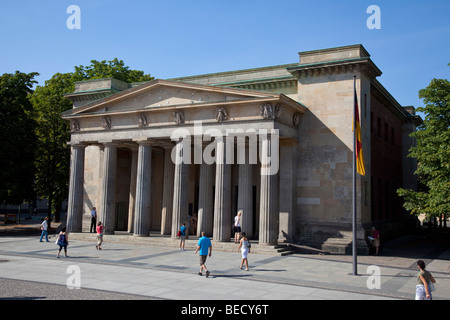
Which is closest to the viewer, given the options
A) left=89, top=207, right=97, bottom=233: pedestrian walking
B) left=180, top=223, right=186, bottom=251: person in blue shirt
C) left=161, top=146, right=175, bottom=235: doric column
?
left=180, top=223, right=186, bottom=251: person in blue shirt

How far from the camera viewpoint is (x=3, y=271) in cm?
1900

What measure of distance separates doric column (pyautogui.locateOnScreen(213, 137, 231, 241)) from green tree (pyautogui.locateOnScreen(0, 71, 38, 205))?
2038 centimetres

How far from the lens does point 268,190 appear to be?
28031 mm

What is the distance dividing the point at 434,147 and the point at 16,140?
35.2m

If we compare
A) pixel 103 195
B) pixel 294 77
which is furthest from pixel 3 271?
pixel 294 77

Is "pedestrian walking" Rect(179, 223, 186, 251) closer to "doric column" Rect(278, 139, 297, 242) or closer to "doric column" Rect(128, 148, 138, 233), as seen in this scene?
"doric column" Rect(278, 139, 297, 242)

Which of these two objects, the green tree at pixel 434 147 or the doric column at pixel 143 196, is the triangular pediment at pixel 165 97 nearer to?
the doric column at pixel 143 196

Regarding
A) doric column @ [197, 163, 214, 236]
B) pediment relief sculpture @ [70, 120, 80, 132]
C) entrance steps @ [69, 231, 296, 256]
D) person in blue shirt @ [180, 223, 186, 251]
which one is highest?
pediment relief sculpture @ [70, 120, 80, 132]

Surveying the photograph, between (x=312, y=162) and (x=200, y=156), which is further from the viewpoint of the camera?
(x=200, y=156)

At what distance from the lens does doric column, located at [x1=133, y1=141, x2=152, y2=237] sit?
32.0 m

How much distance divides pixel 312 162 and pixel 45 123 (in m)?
31.2

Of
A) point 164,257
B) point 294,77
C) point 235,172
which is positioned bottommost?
point 164,257

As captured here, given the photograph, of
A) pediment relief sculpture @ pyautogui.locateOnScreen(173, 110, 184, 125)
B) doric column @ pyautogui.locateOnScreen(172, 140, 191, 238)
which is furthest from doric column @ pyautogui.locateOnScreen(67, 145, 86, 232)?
pediment relief sculpture @ pyautogui.locateOnScreen(173, 110, 184, 125)
